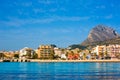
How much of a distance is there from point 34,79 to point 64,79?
5436mm

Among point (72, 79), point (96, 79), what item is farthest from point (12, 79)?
point (96, 79)

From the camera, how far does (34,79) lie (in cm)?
6556

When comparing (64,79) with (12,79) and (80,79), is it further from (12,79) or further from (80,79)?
(12,79)

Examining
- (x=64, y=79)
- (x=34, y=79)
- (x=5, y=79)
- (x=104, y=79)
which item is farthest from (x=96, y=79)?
(x=5, y=79)

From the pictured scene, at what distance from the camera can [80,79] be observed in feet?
210

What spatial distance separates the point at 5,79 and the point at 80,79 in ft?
44.0

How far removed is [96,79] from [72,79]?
4.32m

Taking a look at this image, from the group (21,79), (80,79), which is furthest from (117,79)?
(21,79)

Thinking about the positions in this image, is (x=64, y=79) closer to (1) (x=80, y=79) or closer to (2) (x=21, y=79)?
(1) (x=80, y=79)

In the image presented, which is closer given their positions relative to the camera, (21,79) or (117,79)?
(117,79)

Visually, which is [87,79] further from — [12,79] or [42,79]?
[12,79]

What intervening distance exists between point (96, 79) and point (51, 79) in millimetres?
8132

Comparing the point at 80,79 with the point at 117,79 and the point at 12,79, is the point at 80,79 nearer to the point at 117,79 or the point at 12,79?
the point at 117,79

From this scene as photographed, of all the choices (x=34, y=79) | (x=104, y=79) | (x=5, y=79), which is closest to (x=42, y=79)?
(x=34, y=79)
